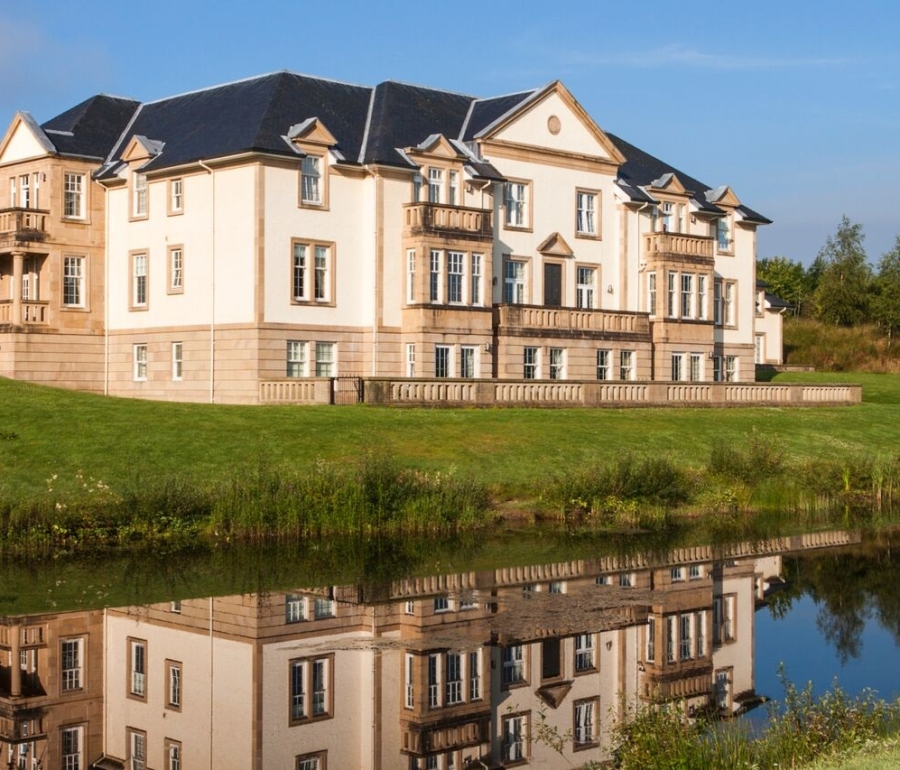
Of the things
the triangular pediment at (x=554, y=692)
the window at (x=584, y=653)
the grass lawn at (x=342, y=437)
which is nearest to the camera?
the triangular pediment at (x=554, y=692)

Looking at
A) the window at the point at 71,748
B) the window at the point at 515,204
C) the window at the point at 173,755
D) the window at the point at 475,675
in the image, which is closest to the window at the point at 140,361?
the window at the point at 515,204

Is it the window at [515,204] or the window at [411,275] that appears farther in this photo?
the window at [515,204]

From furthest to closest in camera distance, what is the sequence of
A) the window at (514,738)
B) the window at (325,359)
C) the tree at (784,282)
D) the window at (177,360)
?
1. the tree at (784,282)
2. the window at (177,360)
3. the window at (325,359)
4. the window at (514,738)

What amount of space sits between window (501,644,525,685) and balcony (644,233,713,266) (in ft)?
136

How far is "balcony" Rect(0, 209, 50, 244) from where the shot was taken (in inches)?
2064

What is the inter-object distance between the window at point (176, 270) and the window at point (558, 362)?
47.4 ft

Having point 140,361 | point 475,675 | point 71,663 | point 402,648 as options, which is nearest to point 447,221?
point 140,361

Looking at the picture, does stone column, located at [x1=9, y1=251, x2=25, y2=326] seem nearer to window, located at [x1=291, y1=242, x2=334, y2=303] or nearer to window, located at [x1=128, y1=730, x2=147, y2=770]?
window, located at [x1=291, y1=242, x2=334, y2=303]

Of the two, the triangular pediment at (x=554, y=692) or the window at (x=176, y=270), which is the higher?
the window at (x=176, y=270)

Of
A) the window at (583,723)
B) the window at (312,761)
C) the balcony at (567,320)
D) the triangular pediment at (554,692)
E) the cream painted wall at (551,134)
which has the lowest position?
the window at (312,761)

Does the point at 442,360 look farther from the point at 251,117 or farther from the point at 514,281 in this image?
the point at 251,117

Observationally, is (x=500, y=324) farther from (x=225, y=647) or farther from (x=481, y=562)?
(x=225, y=647)

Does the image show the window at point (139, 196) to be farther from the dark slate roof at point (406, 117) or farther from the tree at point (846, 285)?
the tree at point (846, 285)

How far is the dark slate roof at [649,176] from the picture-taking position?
61.4m
